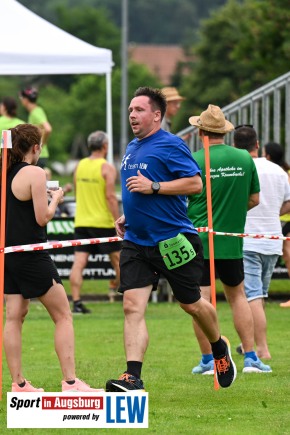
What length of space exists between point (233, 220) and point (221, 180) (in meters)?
0.34

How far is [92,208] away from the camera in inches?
635

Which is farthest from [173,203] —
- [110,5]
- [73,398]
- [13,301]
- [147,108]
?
[110,5]

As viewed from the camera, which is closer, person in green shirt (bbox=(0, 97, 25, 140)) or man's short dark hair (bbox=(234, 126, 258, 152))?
man's short dark hair (bbox=(234, 126, 258, 152))

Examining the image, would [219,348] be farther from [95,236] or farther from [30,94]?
[30,94]

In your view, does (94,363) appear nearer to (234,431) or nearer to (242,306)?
(242,306)

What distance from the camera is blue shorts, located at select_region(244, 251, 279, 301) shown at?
37.5 ft

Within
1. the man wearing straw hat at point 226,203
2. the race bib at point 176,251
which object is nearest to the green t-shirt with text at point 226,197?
the man wearing straw hat at point 226,203

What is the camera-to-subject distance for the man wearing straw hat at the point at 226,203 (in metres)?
10.5

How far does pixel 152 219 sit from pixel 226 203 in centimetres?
187

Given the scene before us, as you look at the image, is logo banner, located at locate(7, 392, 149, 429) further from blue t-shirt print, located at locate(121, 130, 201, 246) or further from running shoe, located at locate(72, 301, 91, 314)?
running shoe, located at locate(72, 301, 91, 314)

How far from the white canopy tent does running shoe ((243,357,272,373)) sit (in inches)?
287

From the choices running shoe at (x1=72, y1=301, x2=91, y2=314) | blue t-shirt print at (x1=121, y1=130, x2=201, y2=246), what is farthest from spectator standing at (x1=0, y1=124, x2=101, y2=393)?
running shoe at (x1=72, y1=301, x2=91, y2=314)

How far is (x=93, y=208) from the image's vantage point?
16.1 meters

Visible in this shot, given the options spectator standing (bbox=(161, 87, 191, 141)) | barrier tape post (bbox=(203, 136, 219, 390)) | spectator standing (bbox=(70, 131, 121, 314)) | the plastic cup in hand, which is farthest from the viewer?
spectator standing (bbox=(70, 131, 121, 314))
